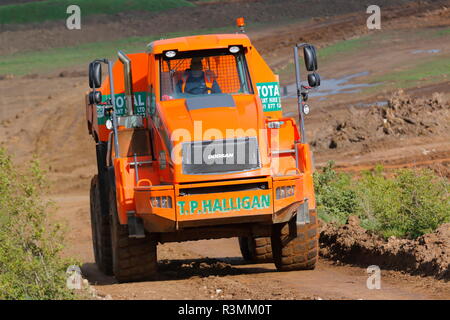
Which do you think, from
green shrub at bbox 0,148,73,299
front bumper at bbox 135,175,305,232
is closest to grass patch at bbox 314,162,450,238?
front bumper at bbox 135,175,305,232

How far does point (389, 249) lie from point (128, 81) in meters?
4.23

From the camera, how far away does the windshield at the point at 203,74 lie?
1258 cm

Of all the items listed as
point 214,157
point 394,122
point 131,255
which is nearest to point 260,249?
point 131,255

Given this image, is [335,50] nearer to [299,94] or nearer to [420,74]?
[420,74]

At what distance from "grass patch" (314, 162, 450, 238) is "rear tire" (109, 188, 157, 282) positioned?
12.7 feet

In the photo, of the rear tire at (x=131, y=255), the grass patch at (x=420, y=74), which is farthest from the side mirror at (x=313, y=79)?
the grass patch at (x=420, y=74)

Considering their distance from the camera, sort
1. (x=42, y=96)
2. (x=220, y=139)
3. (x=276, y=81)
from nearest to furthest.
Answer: (x=220, y=139)
(x=276, y=81)
(x=42, y=96)

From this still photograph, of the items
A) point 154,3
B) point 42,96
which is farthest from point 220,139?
point 154,3

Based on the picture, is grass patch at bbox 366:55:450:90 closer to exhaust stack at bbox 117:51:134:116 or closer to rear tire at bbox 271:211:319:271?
exhaust stack at bbox 117:51:134:116

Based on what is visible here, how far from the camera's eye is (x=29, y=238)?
11.7m

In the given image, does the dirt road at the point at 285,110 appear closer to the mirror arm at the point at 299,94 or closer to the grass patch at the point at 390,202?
the grass patch at the point at 390,202

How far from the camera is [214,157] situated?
37.5 ft
